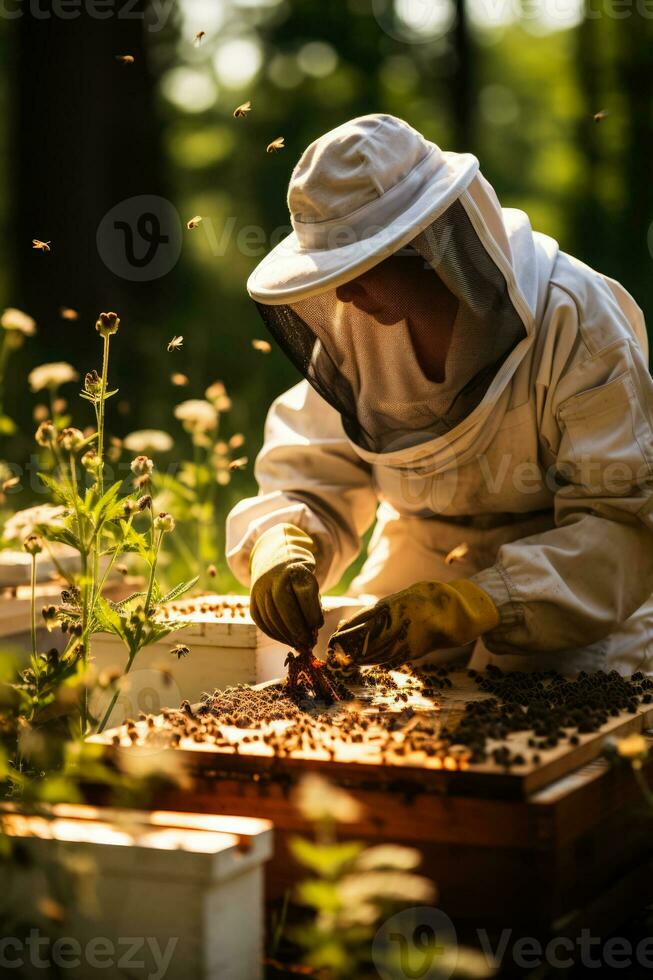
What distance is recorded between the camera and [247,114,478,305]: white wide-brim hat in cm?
246

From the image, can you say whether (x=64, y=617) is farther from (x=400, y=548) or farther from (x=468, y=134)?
(x=468, y=134)

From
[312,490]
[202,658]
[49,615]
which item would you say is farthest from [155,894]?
[312,490]

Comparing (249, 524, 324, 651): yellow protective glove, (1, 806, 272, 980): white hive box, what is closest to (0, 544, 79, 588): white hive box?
(249, 524, 324, 651): yellow protective glove

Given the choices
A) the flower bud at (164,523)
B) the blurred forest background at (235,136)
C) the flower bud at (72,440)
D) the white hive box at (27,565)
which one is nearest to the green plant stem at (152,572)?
the flower bud at (164,523)

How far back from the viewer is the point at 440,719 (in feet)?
7.27

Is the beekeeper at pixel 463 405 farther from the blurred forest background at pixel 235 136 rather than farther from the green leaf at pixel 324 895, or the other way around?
the blurred forest background at pixel 235 136

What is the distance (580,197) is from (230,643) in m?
16.2

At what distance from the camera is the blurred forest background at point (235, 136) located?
25.9 ft

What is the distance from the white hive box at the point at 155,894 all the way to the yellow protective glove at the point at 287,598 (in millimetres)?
906

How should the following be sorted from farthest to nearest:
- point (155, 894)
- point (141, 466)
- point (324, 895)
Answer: point (141, 466) → point (155, 894) → point (324, 895)

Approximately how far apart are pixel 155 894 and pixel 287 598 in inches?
42.7

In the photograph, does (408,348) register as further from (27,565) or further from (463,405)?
(27,565)

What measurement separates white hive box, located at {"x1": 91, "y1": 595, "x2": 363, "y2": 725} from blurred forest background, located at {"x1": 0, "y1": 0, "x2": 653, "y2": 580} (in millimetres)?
3389

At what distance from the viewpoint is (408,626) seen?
258 cm
